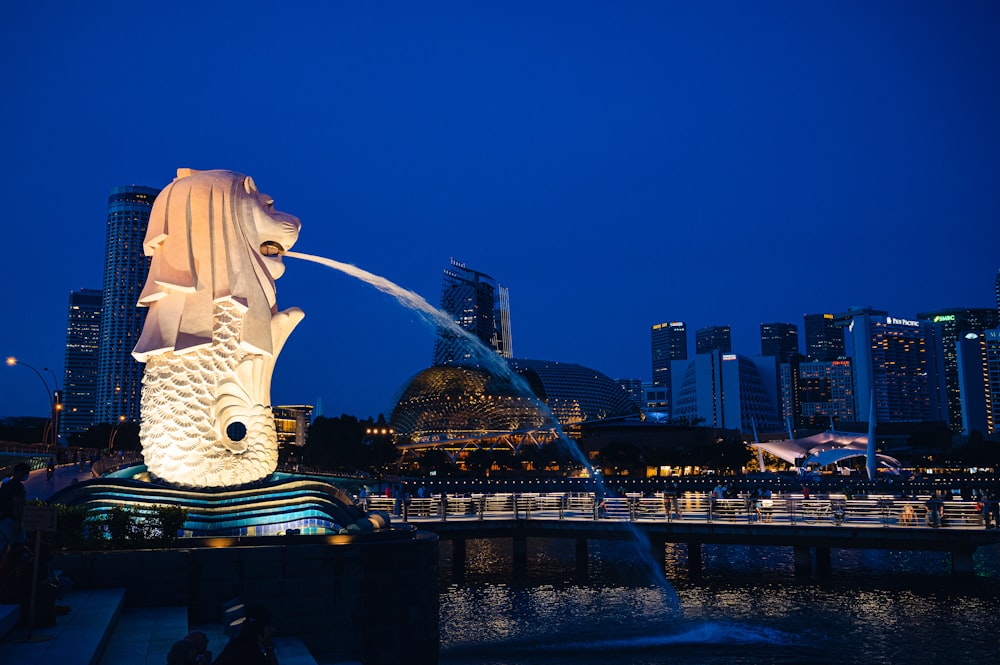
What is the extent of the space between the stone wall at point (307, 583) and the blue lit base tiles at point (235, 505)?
65.4 inches

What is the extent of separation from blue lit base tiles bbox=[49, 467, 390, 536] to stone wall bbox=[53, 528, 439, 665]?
1.66 metres

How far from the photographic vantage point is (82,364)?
170 m

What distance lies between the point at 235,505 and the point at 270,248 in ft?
19.2

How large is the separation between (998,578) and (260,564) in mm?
25802

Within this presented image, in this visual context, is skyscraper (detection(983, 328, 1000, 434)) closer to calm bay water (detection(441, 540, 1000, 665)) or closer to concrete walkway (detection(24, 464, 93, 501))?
calm bay water (detection(441, 540, 1000, 665))

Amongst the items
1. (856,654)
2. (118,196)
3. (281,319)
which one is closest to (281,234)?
(281,319)

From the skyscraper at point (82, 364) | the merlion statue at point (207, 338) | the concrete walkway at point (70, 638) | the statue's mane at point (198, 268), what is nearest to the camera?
the concrete walkway at point (70, 638)

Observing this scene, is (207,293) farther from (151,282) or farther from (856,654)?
(856,654)

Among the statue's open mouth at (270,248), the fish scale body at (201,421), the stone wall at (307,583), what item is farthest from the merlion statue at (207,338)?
the stone wall at (307,583)

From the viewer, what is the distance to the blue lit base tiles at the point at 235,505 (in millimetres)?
15391

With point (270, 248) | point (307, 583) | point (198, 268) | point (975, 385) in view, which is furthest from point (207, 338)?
point (975, 385)

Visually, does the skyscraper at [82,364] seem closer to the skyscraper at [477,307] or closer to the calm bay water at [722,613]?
the skyscraper at [477,307]

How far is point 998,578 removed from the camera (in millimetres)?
28781

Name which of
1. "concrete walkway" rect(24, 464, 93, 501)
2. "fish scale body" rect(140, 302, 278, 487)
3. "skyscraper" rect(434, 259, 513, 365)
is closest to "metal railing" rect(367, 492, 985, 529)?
"concrete walkway" rect(24, 464, 93, 501)
